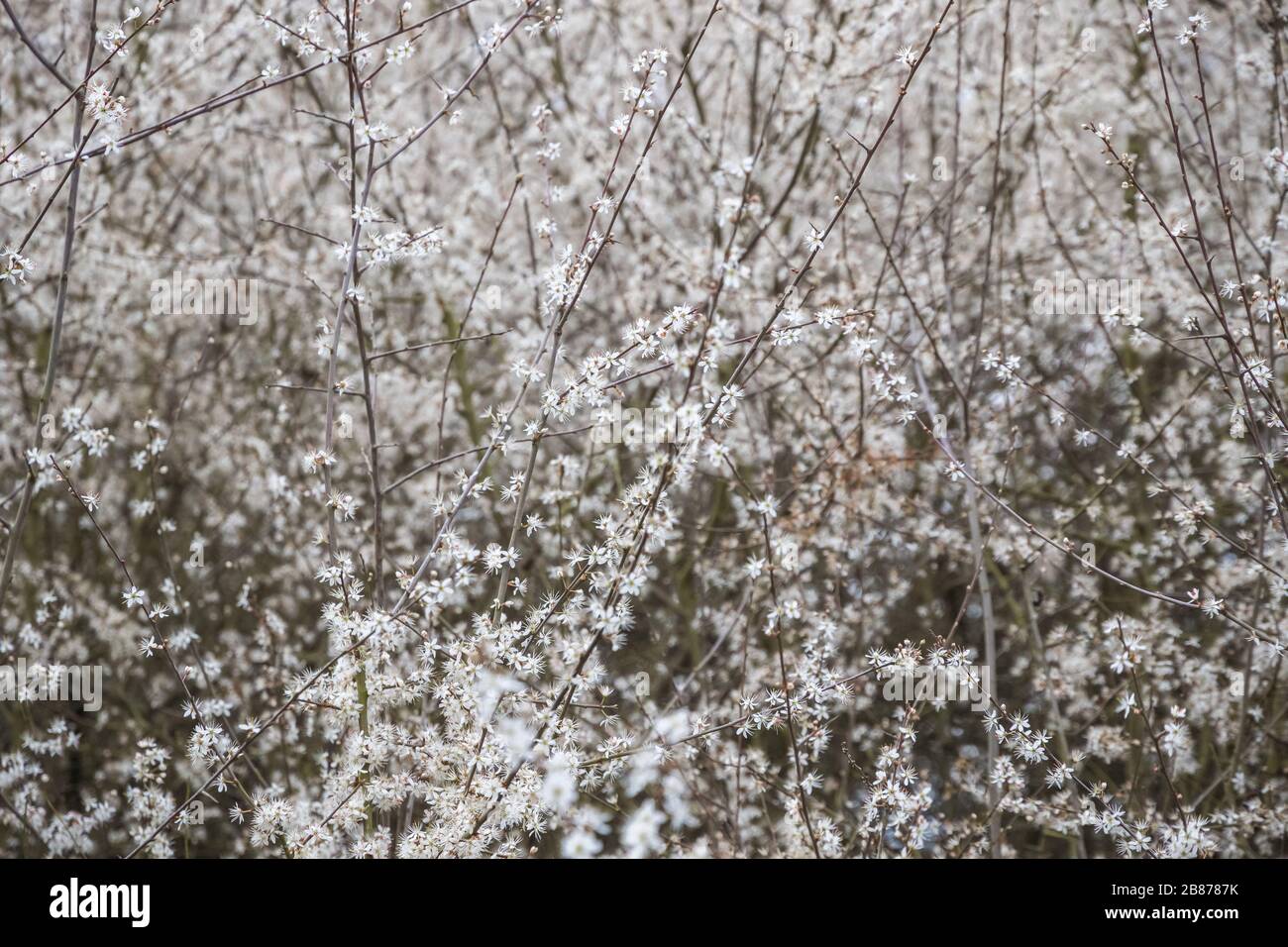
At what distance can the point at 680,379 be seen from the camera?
408 cm

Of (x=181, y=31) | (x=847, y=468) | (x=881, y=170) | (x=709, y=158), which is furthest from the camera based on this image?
(x=881, y=170)

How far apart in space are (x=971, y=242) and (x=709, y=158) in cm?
161

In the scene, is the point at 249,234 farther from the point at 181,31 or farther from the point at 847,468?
the point at 847,468

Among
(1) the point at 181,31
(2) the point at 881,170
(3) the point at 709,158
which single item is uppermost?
(1) the point at 181,31

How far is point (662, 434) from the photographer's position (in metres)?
2.19

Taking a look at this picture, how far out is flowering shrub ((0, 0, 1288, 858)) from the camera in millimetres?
2510

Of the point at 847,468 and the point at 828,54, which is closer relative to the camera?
the point at 847,468

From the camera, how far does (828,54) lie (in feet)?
16.0

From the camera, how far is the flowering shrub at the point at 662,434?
2510mm
